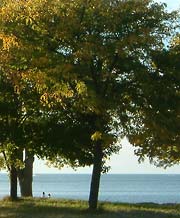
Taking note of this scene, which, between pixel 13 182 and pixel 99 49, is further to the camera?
pixel 13 182

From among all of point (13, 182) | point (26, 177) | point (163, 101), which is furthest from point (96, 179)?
point (26, 177)

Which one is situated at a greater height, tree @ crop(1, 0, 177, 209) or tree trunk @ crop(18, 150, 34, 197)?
tree @ crop(1, 0, 177, 209)

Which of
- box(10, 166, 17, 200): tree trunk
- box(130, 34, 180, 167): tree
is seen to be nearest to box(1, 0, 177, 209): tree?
box(130, 34, 180, 167): tree

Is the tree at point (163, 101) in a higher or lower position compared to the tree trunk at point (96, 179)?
higher

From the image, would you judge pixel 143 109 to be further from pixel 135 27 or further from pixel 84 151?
pixel 84 151

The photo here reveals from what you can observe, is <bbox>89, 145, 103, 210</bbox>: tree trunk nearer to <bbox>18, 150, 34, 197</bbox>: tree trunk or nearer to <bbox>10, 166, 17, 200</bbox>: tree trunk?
<bbox>10, 166, 17, 200</bbox>: tree trunk

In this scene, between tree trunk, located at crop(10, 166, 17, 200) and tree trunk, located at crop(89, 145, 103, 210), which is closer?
tree trunk, located at crop(89, 145, 103, 210)

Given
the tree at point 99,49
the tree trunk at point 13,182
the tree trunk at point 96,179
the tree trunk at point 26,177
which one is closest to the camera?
the tree at point 99,49

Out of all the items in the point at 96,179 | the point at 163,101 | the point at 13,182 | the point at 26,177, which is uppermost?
the point at 163,101

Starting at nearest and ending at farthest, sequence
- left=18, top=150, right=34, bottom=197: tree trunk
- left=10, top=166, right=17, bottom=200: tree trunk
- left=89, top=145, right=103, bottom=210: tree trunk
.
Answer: left=89, top=145, right=103, bottom=210: tree trunk, left=10, top=166, right=17, bottom=200: tree trunk, left=18, top=150, right=34, bottom=197: tree trunk

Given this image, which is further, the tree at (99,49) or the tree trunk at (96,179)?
the tree trunk at (96,179)

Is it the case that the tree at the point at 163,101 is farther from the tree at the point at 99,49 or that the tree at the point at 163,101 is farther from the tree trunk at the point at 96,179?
the tree trunk at the point at 96,179

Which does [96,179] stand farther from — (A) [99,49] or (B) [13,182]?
(B) [13,182]

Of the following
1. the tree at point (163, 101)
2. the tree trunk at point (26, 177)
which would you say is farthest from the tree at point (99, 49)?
the tree trunk at point (26, 177)
